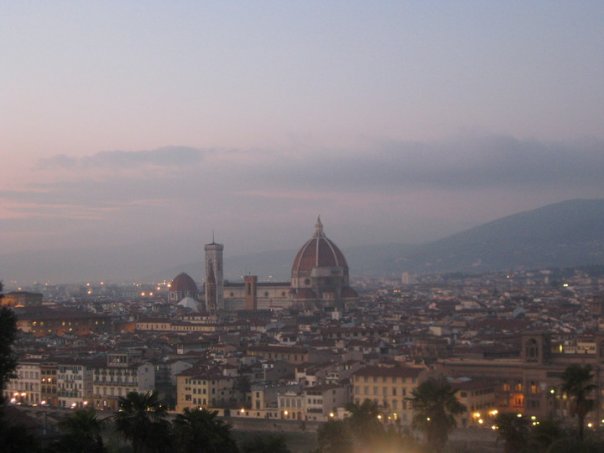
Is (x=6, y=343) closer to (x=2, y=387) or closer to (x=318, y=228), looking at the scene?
(x=2, y=387)

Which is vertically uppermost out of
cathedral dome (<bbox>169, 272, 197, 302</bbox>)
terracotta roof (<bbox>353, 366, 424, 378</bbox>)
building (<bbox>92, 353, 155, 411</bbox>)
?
cathedral dome (<bbox>169, 272, 197, 302</bbox>)

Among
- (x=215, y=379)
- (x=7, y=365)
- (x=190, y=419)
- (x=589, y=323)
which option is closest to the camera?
(x=7, y=365)

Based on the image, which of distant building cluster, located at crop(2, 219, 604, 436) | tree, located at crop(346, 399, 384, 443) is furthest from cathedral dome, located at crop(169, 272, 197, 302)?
tree, located at crop(346, 399, 384, 443)

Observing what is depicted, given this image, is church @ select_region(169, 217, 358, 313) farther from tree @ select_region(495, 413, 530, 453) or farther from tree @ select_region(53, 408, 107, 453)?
tree @ select_region(53, 408, 107, 453)

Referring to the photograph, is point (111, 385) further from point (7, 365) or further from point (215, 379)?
point (7, 365)

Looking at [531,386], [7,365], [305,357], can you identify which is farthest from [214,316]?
[7,365]

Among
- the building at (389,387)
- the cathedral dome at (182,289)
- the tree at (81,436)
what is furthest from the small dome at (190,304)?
the tree at (81,436)

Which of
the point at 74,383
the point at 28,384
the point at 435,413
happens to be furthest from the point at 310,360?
the point at 435,413
